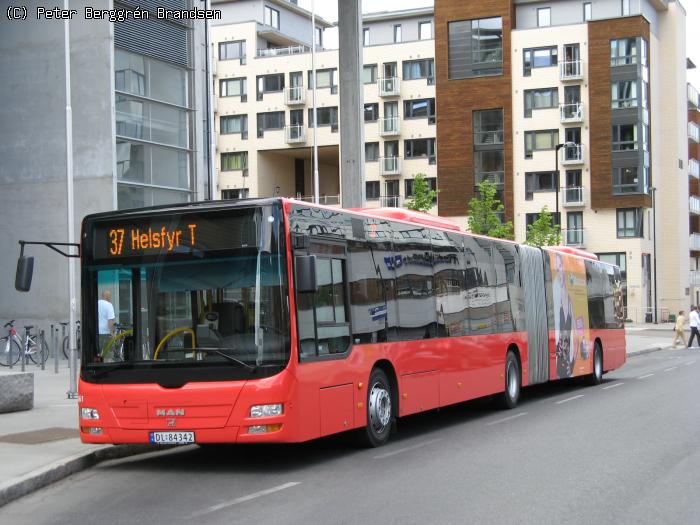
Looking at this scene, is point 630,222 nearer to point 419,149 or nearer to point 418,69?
point 419,149

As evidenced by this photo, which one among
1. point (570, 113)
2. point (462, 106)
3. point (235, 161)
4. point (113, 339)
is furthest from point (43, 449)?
point (235, 161)

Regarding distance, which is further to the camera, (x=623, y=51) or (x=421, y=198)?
(x=623, y=51)

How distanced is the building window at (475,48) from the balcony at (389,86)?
4.42 m

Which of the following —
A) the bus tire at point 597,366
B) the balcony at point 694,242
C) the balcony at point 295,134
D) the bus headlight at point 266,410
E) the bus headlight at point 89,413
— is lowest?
the bus tire at point 597,366

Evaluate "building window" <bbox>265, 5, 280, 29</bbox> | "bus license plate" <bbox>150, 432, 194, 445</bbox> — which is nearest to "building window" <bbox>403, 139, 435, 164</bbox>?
"building window" <bbox>265, 5, 280, 29</bbox>

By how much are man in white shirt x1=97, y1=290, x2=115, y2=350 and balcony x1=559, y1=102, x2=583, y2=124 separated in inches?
2629

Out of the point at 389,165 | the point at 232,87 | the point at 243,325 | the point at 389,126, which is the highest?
the point at 232,87

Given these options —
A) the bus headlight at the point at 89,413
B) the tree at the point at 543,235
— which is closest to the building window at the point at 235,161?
the tree at the point at 543,235

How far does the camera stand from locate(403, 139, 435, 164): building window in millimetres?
79312

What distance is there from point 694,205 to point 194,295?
88748 mm

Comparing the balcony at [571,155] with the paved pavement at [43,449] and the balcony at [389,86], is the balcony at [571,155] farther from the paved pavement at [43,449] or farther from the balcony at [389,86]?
the paved pavement at [43,449]

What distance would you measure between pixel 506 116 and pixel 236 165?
20999 mm

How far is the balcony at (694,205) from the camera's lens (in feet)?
301

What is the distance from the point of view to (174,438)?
11.0 metres
